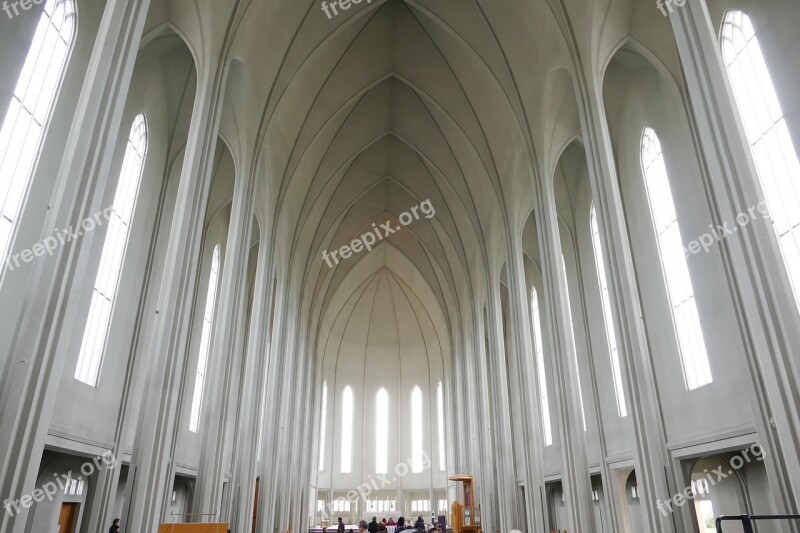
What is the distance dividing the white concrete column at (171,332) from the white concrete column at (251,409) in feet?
19.2

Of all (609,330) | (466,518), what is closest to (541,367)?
(609,330)

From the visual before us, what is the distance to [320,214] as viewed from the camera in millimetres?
24906

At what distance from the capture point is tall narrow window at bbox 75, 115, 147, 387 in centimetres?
1209

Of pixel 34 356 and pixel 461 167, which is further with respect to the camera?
pixel 461 167

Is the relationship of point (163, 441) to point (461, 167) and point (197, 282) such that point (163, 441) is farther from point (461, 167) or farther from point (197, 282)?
point (461, 167)

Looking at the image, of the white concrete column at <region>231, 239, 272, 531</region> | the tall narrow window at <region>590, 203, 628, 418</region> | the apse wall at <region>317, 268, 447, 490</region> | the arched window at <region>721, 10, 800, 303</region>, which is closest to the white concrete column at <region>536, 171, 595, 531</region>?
the tall narrow window at <region>590, 203, 628, 418</region>

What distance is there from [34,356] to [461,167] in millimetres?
18143

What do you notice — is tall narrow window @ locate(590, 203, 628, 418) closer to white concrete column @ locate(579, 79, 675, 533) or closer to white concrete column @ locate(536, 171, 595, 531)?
white concrete column @ locate(536, 171, 595, 531)

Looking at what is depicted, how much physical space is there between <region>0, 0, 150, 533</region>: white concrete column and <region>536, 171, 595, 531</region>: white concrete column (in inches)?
396

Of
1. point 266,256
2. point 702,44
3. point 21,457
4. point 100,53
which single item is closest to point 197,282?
point 266,256

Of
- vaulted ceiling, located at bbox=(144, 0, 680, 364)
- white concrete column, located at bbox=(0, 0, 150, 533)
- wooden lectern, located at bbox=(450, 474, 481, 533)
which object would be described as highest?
vaulted ceiling, located at bbox=(144, 0, 680, 364)

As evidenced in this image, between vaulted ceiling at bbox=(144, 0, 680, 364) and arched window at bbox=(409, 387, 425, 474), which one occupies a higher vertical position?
vaulted ceiling at bbox=(144, 0, 680, 364)

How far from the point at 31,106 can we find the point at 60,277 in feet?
15.4

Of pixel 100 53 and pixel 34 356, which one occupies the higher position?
pixel 100 53
